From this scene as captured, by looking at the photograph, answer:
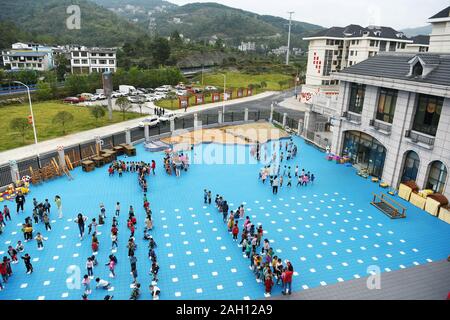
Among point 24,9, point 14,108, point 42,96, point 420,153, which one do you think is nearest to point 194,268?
point 420,153

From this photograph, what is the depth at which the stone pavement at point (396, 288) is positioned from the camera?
652 inches

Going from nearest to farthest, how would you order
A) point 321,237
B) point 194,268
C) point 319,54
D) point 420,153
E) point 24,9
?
point 194,268, point 321,237, point 420,153, point 319,54, point 24,9

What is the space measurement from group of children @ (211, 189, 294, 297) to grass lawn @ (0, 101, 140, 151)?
28.9m

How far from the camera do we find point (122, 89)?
75.7 m

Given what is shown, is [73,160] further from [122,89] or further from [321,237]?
[122,89]

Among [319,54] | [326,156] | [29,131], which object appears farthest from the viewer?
[319,54]

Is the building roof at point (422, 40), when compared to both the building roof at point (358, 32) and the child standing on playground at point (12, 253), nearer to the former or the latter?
the building roof at point (358, 32)

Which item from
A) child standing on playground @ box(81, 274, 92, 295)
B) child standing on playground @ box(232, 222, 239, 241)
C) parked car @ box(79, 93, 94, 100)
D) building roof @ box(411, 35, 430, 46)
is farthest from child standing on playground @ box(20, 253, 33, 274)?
building roof @ box(411, 35, 430, 46)

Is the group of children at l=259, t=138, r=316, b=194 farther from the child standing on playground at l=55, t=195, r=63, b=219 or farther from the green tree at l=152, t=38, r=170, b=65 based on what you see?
the green tree at l=152, t=38, r=170, b=65

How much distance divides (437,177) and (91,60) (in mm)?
93653

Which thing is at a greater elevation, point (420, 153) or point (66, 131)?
point (420, 153)

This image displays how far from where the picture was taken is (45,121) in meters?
49.9

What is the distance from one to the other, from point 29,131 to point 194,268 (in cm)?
3619
